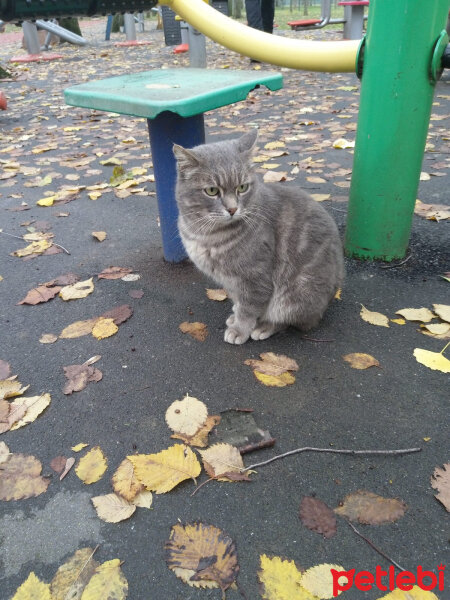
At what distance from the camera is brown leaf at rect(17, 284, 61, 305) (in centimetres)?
252

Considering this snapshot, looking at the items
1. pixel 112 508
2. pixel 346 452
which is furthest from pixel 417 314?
pixel 112 508

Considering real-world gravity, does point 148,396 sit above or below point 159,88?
below

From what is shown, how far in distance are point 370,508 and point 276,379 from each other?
67 cm

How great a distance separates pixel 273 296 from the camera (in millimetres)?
2186

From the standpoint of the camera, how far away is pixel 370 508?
1419 mm

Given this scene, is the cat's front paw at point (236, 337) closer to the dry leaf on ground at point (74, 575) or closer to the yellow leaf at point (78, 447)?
the yellow leaf at point (78, 447)

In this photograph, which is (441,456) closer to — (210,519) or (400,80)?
(210,519)

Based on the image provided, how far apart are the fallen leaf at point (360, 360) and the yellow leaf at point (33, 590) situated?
144 centimetres

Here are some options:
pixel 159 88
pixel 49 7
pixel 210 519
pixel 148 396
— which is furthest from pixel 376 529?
pixel 49 7

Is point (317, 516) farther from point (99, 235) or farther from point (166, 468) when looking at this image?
point (99, 235)

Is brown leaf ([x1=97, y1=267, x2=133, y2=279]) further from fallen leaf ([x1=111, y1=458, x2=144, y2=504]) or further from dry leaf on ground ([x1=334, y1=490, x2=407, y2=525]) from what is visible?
dry leaf on ground ([x1=334, y1=490, x2=407, y2=525])

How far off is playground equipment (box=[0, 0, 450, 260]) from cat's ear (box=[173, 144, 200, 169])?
0.98m

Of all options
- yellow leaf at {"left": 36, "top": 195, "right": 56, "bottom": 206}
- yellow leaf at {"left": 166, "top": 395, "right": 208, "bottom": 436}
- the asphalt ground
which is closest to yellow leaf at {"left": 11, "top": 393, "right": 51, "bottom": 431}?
the asphalt ground

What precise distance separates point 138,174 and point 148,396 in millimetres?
2888
